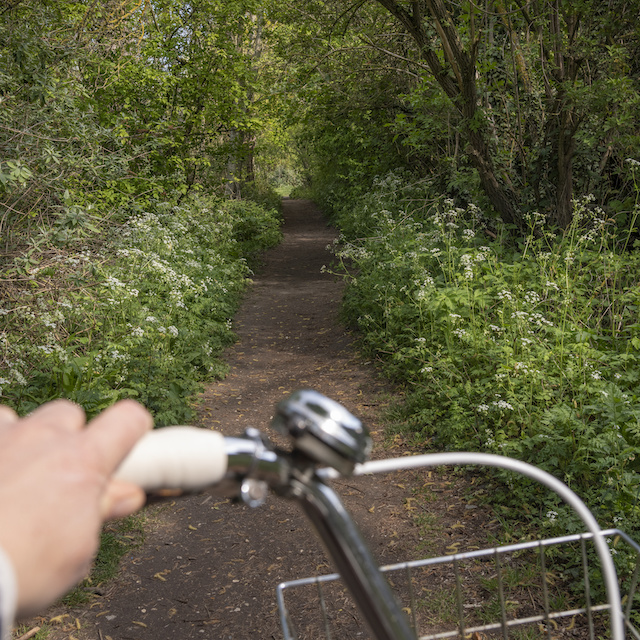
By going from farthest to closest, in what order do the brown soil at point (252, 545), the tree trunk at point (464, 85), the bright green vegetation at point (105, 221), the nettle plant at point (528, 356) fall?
the tree trunk at point (464, 85) → the bright green vegetation at point (105, 221) → the nettle plant at point (528, 356) → the brown soil at point (252, 545)

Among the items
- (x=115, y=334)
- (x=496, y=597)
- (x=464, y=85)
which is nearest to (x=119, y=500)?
(x=496, y=597)

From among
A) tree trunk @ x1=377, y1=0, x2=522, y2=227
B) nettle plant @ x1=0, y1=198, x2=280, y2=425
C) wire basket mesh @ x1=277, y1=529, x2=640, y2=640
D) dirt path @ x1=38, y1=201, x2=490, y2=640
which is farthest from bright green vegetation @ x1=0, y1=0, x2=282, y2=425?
tree trunk @ x1=377, y1=0, x2=522, y2=227

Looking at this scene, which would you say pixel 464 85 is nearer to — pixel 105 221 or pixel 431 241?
pixel 431 241

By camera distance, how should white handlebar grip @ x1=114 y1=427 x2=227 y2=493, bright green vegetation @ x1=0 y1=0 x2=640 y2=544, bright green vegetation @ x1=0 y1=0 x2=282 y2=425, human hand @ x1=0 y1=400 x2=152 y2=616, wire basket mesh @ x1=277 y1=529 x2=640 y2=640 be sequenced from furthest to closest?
bright green vegetation @ x1=0 y1=0 x2=282 y2=425 < bright green vegetation @ x1=0 y1=0 x2=640 y2=544 < wire basket mesh @ x1=277 y1=529 x2=640 y2=640 < white handlebar grip @ x1=114 y1=427 x2=227 y2=493 < human hand @ x1=0 y1=400 x2=152 y2=616

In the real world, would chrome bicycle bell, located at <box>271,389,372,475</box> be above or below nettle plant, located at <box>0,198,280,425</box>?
above

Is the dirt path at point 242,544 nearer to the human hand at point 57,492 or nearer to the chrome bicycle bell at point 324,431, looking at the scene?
the chrome bicycle bell at point 324,431

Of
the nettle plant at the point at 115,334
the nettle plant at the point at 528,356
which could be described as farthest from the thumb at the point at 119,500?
the nettle plant at the point at 115,334

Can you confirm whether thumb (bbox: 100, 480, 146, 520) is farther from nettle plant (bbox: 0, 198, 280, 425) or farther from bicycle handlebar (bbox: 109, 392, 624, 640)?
nettle plant (bbox: 0, 198, 280, 425)

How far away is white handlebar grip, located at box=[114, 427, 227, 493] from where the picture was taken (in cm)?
59

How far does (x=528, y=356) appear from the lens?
4883mm

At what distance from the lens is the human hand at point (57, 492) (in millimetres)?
428

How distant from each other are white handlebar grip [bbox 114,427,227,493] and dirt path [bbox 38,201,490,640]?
10.6 ft

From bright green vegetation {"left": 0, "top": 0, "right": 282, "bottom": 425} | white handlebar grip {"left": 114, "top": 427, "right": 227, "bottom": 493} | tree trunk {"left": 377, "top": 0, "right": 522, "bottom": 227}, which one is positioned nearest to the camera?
white handlebar grip {"left": 114, "top": 427, "right": 227, "bottom": 493}

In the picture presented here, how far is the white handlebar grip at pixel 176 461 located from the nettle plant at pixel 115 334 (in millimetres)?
4136
